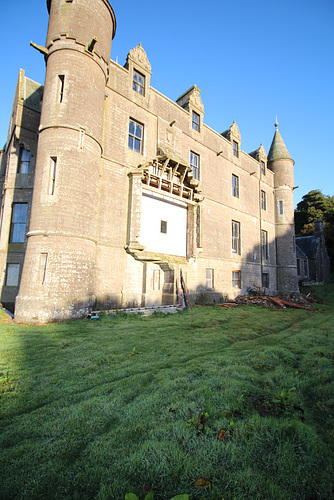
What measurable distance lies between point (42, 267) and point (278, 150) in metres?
25.8

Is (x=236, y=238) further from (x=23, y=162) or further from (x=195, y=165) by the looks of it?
(x=23, y=162)

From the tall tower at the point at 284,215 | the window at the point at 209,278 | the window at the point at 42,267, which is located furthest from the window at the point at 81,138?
the tall tower at the point at 284,215

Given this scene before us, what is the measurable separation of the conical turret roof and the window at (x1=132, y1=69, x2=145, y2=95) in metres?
16.8

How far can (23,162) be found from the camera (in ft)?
46.8

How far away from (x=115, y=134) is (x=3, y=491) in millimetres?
13719

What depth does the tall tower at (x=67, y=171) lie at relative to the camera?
914 centimetres

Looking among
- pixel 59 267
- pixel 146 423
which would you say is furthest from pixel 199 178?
pixel 146 423

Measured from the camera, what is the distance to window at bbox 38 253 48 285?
916 centimetres

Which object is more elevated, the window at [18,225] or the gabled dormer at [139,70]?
the gabled dormer at [139,70]

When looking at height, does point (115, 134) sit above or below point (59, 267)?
above

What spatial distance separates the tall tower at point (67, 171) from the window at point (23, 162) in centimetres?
475

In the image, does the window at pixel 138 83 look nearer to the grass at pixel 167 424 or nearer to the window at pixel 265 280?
the grass at pixel 167 424

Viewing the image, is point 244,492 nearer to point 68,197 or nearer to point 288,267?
point 68,197

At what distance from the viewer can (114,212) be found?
1225 cm
